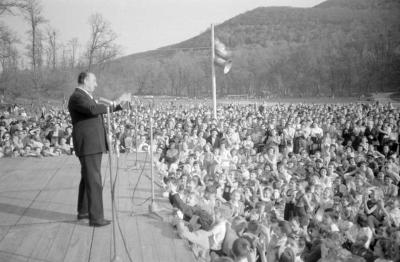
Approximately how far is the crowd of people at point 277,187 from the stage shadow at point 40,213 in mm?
1206

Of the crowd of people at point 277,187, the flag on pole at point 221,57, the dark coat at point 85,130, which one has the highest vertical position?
the flag on pole at point 221,57

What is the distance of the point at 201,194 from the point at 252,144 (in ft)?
17.1

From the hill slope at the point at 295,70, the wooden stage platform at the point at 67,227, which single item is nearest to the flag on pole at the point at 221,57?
the wooden stage platform at the point at 67,227

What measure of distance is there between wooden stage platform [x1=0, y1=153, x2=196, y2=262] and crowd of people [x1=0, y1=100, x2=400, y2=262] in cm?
38

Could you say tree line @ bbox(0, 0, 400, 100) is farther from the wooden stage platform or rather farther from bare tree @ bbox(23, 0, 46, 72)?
the wooden stage platform

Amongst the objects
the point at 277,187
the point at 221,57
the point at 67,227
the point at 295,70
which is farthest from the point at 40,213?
the point at 295,70

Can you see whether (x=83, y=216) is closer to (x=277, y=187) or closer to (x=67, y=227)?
(x=67, y=227)

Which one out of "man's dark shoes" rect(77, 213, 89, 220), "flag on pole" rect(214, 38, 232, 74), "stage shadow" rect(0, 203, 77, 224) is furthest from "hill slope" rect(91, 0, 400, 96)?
"man's dark shoes" rect(77, 213, 89, 220)

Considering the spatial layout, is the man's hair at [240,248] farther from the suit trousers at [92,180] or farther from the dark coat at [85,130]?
the dark coat at [85,130]

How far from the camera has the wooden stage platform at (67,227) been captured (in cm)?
367

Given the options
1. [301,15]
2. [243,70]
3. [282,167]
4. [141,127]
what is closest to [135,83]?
[243,70]

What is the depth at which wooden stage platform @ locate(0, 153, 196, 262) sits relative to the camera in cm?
367

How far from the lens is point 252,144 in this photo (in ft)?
39.4

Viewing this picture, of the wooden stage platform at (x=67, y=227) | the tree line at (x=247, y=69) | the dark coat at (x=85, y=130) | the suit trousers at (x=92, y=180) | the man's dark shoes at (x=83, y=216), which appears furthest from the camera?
the tree line at (x=247, y=69)
